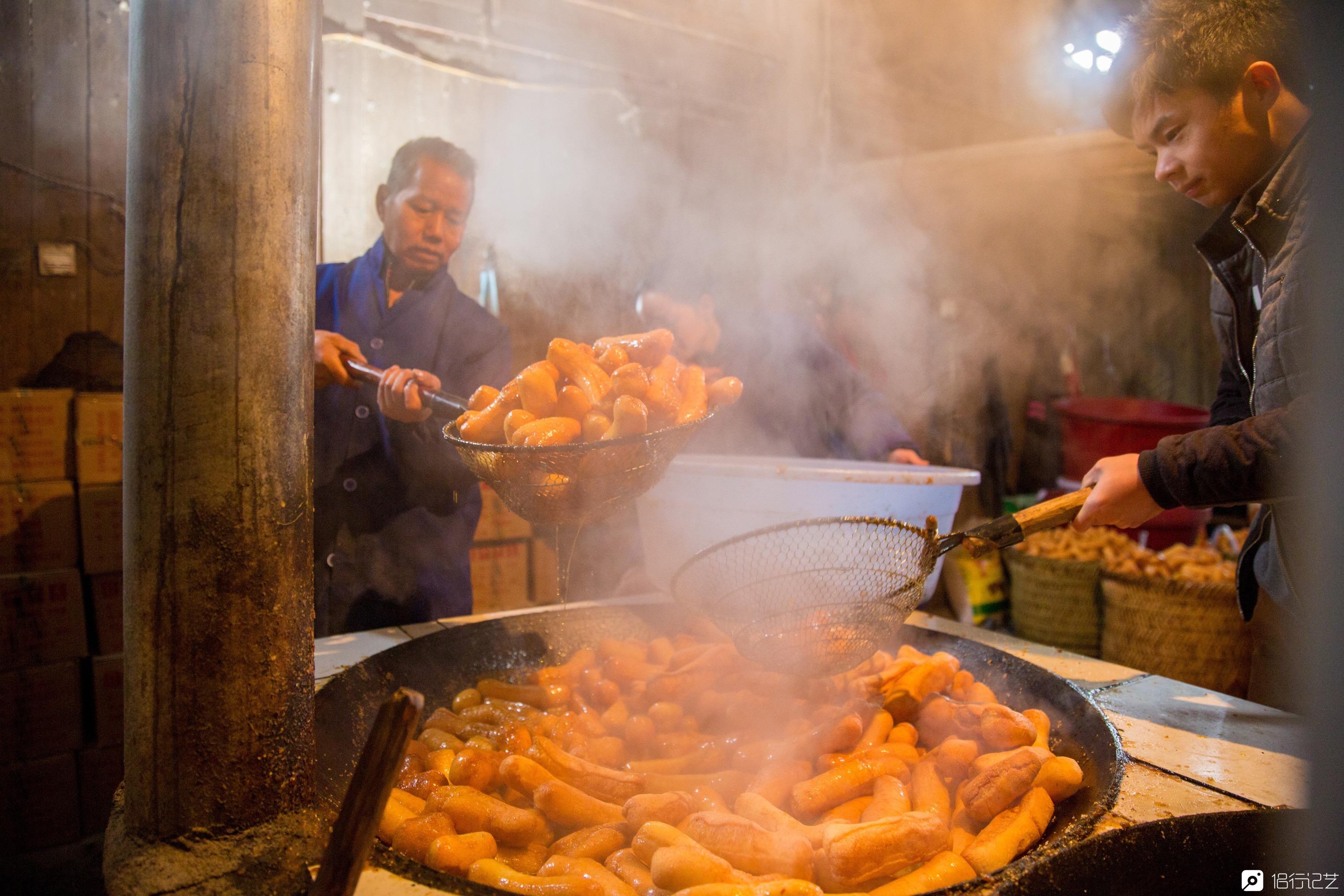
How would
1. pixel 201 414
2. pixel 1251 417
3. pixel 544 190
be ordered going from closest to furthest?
pixel 201 414 → pixel 1251 417 → pixel 544 190

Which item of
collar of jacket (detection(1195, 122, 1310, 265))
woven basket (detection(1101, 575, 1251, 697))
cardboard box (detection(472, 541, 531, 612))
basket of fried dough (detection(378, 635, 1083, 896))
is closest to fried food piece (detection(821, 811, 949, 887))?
basket of fried dough (detection(378, 635, 1083, 896))

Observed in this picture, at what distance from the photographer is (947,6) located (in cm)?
654

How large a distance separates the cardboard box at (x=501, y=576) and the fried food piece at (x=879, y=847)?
350 centimetres

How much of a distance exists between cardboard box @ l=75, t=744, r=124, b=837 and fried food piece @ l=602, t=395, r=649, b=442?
11.1 feet

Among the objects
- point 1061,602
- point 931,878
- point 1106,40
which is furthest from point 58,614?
point 1106,40

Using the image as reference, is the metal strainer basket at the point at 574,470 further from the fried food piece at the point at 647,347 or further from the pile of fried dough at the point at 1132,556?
the pile of fried dough at the point at 1132,556

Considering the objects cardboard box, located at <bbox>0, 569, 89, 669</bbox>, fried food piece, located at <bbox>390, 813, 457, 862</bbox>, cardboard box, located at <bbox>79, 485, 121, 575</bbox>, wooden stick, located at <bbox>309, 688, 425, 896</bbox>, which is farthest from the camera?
cardboard box, located at <bbox>79, 485, 121, 575</bbox>

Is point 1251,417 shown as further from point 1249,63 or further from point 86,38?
point 86,38

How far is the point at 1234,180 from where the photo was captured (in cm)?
193

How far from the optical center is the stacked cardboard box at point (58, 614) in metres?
3.29

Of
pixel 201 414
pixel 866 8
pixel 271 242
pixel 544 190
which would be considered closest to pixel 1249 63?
pixel 271 242

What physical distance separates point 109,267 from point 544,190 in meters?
2.50

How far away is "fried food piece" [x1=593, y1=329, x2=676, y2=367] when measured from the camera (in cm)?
206

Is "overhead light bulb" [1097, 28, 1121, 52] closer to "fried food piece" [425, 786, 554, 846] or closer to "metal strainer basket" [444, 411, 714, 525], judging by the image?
"metal strainer basket" [444, 411, 714, 525]
